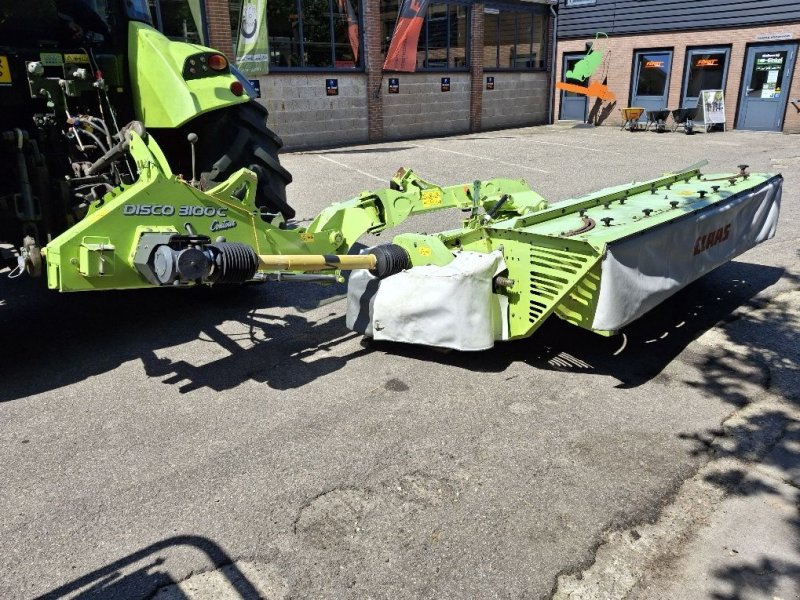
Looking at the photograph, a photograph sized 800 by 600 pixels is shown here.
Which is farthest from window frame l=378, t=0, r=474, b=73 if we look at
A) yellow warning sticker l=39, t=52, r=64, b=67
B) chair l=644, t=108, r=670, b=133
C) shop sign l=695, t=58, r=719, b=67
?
yellow warning sticker l=39, t=52, r=64, b=67

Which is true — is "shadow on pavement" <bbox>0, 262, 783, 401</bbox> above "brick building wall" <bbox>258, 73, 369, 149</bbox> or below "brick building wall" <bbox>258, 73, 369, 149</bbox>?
below

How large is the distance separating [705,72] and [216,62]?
18.7 m

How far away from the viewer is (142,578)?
2.46 metres

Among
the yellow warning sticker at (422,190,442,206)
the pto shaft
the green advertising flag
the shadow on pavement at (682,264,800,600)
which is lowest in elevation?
the shadow on pavement at (682,264,800,600)

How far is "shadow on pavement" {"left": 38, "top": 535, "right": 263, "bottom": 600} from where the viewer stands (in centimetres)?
238

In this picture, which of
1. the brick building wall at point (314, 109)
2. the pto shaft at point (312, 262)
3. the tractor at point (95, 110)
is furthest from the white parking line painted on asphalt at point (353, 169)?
the pto shaft at point (312, 262)

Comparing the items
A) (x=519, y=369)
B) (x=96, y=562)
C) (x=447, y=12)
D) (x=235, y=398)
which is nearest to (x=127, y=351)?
(x=235, y=398)

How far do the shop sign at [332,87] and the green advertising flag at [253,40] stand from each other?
2053 millimetres

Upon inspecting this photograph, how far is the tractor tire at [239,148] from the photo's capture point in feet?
15.6

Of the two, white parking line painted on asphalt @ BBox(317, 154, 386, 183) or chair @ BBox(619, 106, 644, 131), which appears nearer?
white parking line painted on asphalt @ BBox(317, 154, 386, 183)

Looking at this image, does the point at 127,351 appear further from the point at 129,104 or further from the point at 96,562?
the point at 96,562

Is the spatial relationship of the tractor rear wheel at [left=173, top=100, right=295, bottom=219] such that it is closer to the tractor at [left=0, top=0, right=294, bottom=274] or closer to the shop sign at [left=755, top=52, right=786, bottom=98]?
the tractor at [left=0, top=0, right=294, bottom=274]

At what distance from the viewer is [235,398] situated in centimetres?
382

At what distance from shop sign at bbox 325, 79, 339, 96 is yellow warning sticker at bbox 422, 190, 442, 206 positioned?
1190 centimetres
